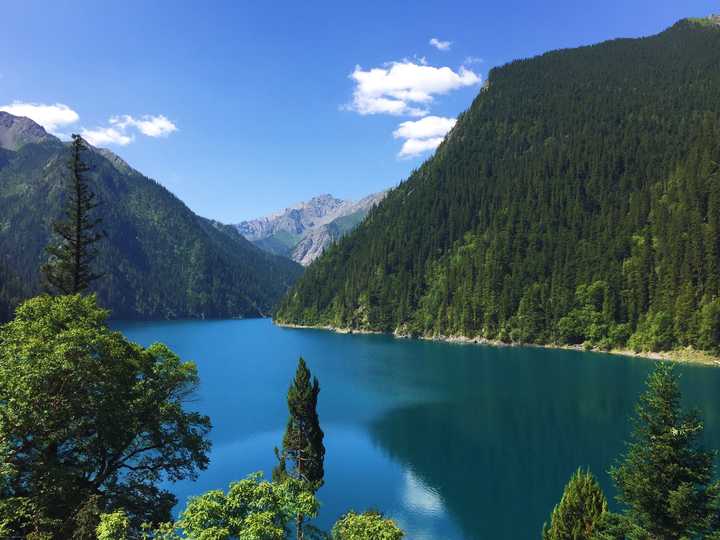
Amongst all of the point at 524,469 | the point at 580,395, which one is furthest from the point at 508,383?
the point at 524,469

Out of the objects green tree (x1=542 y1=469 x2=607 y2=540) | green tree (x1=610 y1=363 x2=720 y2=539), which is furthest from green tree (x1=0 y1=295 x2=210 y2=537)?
green tree (x1=610 y1=363 x2=720 y2=539)

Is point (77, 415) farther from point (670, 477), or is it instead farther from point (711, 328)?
point (711, 328)

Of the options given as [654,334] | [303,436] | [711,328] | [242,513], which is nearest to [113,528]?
[242,513]

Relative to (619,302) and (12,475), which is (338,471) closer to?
(12,475)

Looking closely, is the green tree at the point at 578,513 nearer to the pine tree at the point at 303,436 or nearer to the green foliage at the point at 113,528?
the pine tree at the point at 303,436

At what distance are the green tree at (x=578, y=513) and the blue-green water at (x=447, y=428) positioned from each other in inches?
482

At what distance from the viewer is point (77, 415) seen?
2547 cm

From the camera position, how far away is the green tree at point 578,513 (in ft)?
83.7

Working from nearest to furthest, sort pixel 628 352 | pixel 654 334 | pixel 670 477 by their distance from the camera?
pixel 670 477, pixel 654 334, pixel 628 352

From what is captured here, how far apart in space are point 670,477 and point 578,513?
17.8ft

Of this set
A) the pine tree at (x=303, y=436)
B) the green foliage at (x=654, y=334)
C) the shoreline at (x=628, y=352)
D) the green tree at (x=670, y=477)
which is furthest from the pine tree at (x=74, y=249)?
the green foliage at (x=654, y=334)

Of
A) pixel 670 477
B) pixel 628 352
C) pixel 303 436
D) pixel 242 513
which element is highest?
pixel 628 352

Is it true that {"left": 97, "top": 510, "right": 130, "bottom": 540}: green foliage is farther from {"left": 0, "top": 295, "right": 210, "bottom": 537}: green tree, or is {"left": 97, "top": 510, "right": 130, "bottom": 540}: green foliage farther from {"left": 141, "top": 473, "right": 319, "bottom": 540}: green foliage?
{"left": 0, "top": 295, "right": 210, "bottom": 537}: green tree

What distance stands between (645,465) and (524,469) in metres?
29.4
